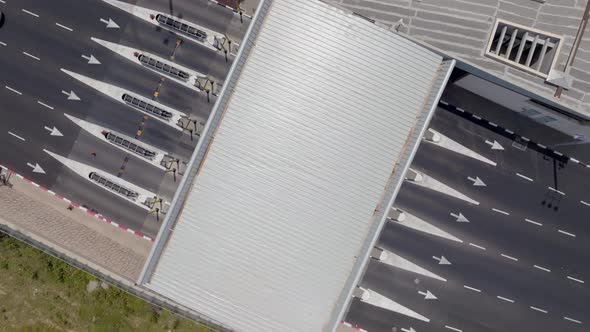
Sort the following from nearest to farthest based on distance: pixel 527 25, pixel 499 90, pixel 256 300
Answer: pixel 256 300, pixel 527 25, pixel 499 90

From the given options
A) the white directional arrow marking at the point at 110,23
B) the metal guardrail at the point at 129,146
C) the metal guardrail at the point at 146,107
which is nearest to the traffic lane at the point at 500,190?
the metal guardrail at the point at 146,107

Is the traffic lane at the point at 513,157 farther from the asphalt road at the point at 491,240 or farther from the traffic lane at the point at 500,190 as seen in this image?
the traffic lane at the point at 500,190

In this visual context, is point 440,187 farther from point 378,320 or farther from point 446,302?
point 378,320

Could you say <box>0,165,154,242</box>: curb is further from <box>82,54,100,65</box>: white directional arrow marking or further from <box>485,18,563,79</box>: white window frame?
<box>485,18,563,79</box>: white window frame

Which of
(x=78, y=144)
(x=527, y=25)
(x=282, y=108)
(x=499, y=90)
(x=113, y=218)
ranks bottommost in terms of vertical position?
(x=113, y=218)

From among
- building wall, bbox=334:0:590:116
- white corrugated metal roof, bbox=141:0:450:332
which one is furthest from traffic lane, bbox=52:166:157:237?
building wall, bbox=334:0:590:116

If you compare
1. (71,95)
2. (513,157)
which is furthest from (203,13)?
(513,157)

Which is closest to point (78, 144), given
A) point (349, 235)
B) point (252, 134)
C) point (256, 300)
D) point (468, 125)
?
point (252, 134)

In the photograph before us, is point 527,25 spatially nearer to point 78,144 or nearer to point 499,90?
point 499,90
